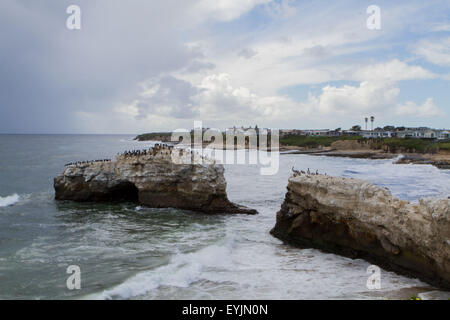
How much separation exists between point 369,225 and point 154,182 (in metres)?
13.4

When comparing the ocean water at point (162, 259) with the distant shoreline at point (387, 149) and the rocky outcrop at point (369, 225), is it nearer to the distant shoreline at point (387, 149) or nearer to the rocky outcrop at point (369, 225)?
the rocky outcrop at point (369, 225)

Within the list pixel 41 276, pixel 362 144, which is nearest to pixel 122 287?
pixel 41 276

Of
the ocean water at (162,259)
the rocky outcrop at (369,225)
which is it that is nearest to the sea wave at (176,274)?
the ocean water at (162,259)

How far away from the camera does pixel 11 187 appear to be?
99.5 feet

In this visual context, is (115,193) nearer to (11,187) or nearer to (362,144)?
(11,187)

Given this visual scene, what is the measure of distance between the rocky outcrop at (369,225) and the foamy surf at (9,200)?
17799 millimetres

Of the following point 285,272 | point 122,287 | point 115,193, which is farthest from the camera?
point 115,193

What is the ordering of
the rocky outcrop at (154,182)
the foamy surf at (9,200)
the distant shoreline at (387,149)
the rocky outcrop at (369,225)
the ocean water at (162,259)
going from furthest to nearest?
1. the distant shoreline at (387,149)
2. the foamy surf at (9,200)
3. the rocky outcrop at (154,182)
4. the rocky outcrop at (369,225)
5. the ocean water at (162,259)

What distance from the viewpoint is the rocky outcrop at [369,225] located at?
414 inches

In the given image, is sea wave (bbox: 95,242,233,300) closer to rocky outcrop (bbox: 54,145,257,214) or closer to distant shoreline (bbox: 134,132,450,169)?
rocky outcrop (bbox: 54,145,257,214)

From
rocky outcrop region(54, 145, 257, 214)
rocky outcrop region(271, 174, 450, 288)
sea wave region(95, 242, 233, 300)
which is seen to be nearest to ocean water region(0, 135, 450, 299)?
sea wave region(95, 242, 233, 300)

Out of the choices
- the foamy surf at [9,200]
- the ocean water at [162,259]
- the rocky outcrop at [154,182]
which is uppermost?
the rocky outcrop at [154,182]
